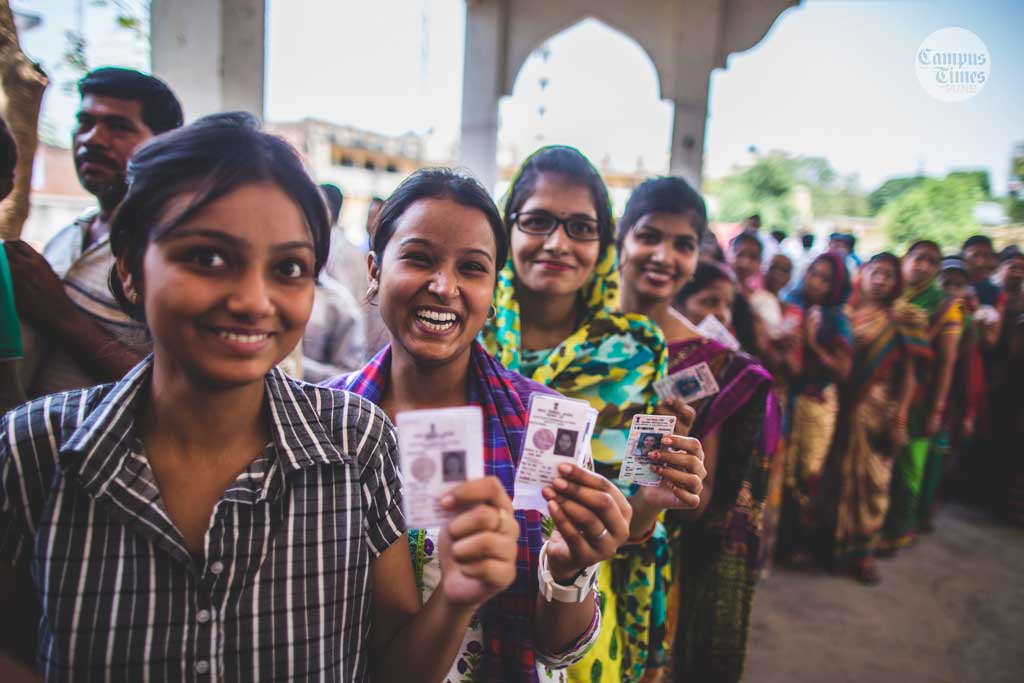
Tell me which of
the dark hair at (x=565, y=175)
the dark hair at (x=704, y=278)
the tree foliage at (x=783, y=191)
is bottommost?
the dark hair at (x=704, y=278)

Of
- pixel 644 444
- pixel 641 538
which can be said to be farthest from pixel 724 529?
pixel 644 444

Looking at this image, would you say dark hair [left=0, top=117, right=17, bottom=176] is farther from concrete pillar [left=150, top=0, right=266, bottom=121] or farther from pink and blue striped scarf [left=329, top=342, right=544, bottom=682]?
concrete pillar [left=150, top=0, right=266, bottom=121]

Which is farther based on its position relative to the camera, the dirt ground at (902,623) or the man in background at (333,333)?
the dirt ground at (902,623)

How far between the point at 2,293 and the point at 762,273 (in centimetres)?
588

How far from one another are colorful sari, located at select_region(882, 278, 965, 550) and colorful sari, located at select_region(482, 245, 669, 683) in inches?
165

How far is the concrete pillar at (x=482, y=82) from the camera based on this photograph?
630 centimetres

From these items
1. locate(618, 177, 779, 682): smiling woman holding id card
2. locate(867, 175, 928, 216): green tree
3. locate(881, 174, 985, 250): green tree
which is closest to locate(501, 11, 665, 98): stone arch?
locate(618, 177, 779, 682): smiling woman holding id card

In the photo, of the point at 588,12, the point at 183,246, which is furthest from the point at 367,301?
the point at 588,12

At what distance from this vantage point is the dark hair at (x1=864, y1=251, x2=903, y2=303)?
4.55 m

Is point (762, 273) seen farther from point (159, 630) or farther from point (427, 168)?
point (159, 630)

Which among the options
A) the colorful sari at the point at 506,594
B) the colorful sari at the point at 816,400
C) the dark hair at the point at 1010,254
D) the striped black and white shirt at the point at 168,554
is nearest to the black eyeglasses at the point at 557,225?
the colorful sari at the point at 506,594

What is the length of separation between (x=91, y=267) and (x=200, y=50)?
200 centimetres

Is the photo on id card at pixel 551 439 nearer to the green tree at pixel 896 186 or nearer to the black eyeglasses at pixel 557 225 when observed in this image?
the black eyeglasses at pixel 557 225

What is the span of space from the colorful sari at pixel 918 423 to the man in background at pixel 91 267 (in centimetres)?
572
